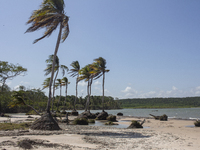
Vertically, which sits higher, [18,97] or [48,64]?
[48,64]

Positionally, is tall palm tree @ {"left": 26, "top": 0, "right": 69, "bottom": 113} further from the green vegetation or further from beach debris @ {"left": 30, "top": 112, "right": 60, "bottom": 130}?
the green vegetation

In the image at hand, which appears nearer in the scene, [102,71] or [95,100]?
[102,71]

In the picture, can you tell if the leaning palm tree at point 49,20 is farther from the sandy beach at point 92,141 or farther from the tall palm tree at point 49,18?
the sandy beach at point 92,141

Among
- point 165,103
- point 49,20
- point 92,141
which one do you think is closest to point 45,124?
point 92,141

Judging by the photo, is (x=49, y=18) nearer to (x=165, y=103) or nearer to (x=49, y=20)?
(x=49, y=20)

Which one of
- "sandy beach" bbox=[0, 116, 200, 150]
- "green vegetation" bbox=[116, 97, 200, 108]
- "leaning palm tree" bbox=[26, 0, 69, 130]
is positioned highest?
"leaning palm tree" bbox=[26, 0, 69, 130]

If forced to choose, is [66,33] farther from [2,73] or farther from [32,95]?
[32,95]

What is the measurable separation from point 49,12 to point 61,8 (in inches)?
43.2

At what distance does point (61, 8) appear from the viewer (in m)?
14.1

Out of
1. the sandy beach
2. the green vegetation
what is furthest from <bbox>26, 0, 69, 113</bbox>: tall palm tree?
the green vegetation

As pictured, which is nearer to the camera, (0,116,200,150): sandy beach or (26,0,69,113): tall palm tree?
(0,116,200,150): sandy beach

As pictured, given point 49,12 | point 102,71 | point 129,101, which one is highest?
point 49,12

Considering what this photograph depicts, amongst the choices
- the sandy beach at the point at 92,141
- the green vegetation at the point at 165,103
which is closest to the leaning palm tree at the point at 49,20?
the sandy beach at the point at 92,141

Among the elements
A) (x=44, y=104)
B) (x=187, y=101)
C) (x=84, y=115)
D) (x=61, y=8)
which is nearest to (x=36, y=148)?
(x=61, y=8)
